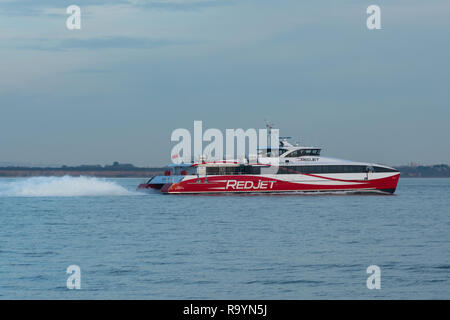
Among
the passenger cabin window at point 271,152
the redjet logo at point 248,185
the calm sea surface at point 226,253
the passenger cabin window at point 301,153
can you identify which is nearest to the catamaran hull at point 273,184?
the redjet logo at point 248,185

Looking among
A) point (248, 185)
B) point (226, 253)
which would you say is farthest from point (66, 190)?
point (226, 253)

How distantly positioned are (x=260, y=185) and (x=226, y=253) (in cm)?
3886

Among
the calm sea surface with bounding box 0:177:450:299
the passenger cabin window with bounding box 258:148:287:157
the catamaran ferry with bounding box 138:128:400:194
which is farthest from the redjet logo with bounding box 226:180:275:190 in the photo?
the calm sea surface with bounding box 0:177:450:299

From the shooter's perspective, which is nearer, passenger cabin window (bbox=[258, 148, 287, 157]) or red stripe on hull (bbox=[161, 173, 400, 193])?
red stripe on hull (bbox=[161, 173, 400, 193])

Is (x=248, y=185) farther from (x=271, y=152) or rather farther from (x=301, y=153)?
(x=301, y=153)

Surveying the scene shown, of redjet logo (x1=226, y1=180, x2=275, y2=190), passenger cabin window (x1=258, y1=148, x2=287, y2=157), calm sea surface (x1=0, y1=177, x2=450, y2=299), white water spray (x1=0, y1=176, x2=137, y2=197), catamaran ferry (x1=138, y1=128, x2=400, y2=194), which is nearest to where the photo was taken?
calm sea surface (x1=0, y1=177, x2=450, y2=299)

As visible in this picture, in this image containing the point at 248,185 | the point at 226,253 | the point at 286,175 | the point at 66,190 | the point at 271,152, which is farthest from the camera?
the point at 66,190

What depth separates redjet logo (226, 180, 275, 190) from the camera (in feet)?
218

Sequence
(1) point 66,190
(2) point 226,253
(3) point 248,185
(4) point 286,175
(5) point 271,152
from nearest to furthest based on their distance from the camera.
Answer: (2) point 226,253, (4) point 286,175, (3) point 248,185, (5) point 271,152, (1) point 66,190

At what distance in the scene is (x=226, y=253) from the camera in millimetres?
27766

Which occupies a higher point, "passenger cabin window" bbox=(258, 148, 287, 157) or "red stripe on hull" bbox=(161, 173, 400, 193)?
"passenger cabin window" bbox=(258, 148, 287, 157)

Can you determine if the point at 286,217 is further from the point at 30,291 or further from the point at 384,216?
the point at 30,291

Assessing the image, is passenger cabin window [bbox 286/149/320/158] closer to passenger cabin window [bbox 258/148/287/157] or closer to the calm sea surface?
passenger cabin window [bbox 258/148/287/157]

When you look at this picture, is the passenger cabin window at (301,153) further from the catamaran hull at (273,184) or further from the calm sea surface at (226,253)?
the calm sea surface at (226,253)
